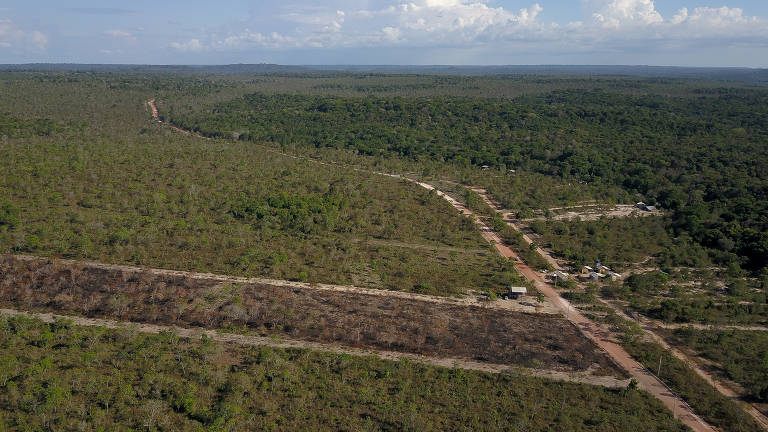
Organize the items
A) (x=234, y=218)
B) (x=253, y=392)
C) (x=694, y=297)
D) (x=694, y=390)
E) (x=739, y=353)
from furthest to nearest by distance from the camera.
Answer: (x=234, y=218) → (x=694, y=297) → (x=739, y=353) → (x=694, y=390) → (x=253, y=392)

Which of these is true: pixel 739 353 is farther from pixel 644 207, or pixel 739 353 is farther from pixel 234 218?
pixel 234 218

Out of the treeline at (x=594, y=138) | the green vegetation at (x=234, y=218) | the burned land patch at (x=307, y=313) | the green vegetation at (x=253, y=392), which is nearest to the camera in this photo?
the green vegetation at (x=253, y=392)

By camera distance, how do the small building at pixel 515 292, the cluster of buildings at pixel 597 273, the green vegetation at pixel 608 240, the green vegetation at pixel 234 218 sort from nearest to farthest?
the small building at pixel 515 292 < the green vegetation at pixel 234 218 < the cluster of buildings at pixel 597 273 < the green vegetation at pixel 608 240

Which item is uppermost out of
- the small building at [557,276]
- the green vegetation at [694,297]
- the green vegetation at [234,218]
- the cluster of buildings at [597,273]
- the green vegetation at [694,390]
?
the green vegetation at [234,218]

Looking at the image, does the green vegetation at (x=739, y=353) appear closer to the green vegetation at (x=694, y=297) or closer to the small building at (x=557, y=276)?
the green vegetation at (x=694, y=297)

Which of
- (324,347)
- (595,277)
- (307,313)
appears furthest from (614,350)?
(307,313)

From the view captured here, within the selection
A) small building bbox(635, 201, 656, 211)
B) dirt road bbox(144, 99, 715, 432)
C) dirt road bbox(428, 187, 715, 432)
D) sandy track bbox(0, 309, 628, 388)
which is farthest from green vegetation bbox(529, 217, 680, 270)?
sandy track bbox(0, 309, 628, 388)

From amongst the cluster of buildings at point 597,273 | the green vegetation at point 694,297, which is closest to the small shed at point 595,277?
the cluster of buildings at point 597,273
